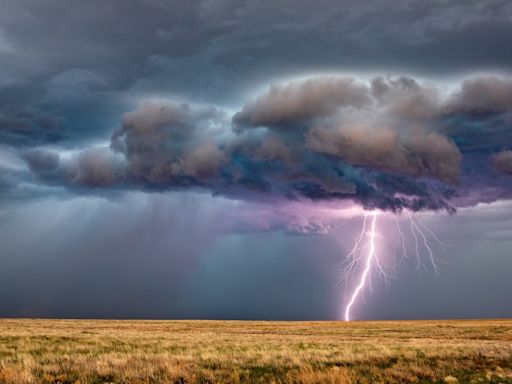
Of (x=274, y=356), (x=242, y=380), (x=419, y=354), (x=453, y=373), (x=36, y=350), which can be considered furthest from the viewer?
(x=36, y=350)

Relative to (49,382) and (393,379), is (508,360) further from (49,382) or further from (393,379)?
(49,382)

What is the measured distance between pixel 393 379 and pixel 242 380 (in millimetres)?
4822

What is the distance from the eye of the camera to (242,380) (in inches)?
631

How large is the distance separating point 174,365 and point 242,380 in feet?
12.2

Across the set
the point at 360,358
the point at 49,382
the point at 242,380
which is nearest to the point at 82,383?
the point at 49,382

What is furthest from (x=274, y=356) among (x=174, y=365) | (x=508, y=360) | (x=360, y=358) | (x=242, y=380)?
(x=508, y=360)

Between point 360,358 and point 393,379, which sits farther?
point 360,358

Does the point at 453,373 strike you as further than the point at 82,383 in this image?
Yes

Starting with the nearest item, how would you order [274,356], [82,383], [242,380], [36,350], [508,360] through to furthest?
[82,383] → [242,380] → [508,360] → [274,356] → [36,350]

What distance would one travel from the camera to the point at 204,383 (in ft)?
50.4

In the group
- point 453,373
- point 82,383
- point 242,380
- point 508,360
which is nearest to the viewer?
point 82,383

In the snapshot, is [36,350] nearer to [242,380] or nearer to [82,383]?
[82,383]

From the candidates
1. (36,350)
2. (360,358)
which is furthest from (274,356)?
(36,350)

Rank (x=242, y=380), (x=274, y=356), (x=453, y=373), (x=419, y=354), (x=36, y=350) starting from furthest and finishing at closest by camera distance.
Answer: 1. (x=36, y=350)
2. (x=419, y=354)
3. (x=274, y=356)
4. (x=453, y=373)
5. (x=242, y=380)
